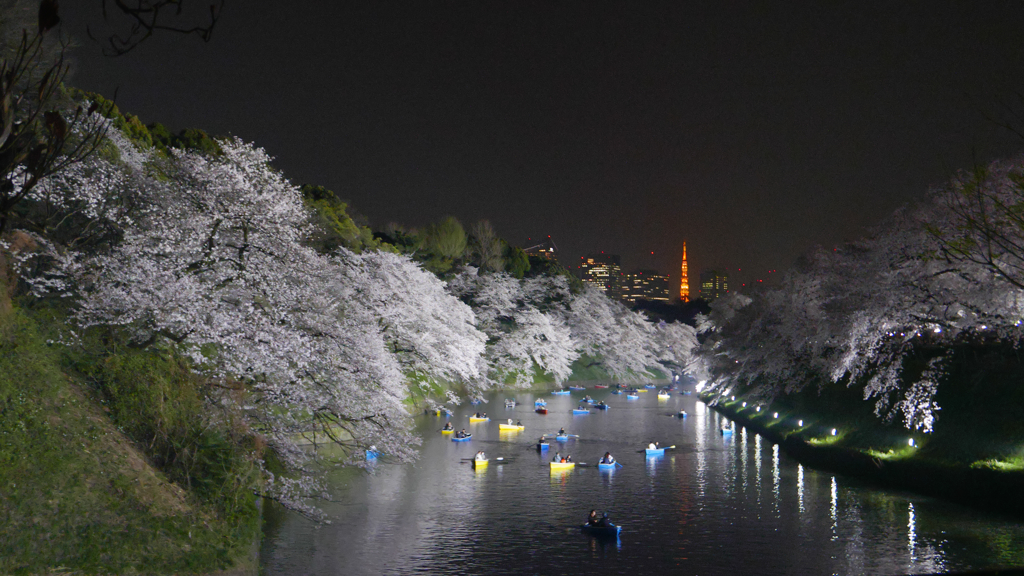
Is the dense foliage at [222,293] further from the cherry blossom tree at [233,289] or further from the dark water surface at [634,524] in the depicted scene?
the dark water surface at [634,524]

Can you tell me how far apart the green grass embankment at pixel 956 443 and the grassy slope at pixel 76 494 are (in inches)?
858

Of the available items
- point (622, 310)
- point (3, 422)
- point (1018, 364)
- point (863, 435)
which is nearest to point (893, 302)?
point (1018, 364)

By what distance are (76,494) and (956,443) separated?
2574 cm

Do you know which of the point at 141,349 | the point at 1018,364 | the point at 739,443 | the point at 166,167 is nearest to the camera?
the point at 141,349

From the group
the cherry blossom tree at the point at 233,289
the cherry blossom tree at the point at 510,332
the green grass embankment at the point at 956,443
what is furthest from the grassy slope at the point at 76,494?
the cherry blossom tree at the point at 510,332

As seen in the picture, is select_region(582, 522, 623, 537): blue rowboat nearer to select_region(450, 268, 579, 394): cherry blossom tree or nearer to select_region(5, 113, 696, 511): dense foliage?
select_region(5, 113, 696, 511): dense foliage

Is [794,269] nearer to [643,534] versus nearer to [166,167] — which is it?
[643,534]

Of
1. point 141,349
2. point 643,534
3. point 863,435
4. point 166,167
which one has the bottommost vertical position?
point 643,534

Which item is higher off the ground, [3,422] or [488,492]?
[3,422]

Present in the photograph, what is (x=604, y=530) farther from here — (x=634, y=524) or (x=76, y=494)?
(x=76, y=494)

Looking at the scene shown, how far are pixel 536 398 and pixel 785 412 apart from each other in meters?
Answer: 25.4

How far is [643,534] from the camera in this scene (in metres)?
22.0

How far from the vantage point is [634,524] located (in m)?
23.2

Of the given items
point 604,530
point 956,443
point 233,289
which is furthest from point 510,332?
point 233,289
